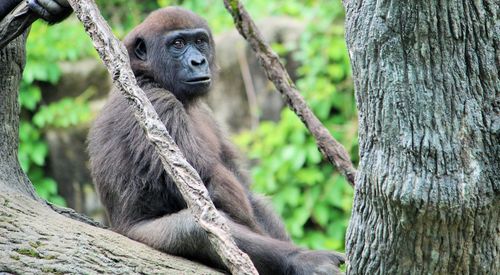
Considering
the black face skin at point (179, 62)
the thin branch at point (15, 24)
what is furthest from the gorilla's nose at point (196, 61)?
the thin branch at point (15, 24)

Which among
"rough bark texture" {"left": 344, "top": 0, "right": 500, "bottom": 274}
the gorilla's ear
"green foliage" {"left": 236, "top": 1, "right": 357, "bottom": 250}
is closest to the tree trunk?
the gorilla's ear

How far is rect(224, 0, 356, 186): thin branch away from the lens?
196 inches

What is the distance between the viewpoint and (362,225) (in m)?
3.15

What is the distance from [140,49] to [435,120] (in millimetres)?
2884

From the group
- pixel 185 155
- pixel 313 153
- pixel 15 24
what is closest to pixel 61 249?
pixel 185 155

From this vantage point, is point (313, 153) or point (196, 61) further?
point (313, 153)

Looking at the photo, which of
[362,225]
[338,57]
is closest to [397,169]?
[362,225]

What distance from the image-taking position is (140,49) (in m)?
5.28

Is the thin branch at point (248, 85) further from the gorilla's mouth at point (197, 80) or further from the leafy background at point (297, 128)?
the gorilla's mouth at point (197, 80)

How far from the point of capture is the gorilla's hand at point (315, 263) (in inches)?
158

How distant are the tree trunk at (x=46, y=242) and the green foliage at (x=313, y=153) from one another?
463 cm

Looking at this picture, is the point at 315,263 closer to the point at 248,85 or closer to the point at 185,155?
the point at 185,155

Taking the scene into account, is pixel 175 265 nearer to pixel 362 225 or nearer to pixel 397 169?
pixel 362 225

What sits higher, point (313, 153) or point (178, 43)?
point (178, 43)
